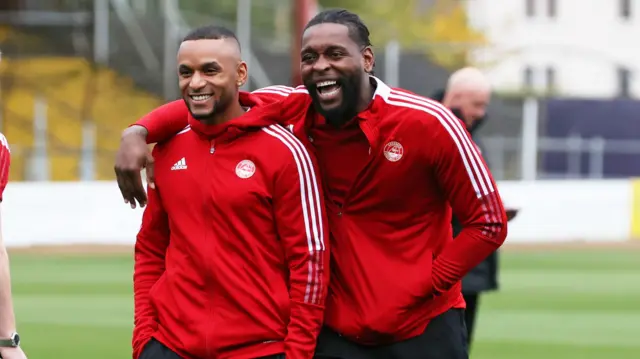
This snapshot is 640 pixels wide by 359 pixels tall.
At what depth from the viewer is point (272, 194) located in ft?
15.5

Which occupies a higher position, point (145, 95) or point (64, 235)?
point (145, 95)

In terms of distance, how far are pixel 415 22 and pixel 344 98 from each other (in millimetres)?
47454

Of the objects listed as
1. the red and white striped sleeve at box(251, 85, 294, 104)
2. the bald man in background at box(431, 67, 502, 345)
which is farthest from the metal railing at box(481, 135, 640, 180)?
the red and white striped sleeve at box(251, 85, 294, 104)

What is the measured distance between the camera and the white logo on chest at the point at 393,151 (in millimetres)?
4832

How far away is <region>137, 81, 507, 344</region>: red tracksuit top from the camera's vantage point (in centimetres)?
483

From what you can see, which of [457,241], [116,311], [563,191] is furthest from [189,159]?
[563,191]

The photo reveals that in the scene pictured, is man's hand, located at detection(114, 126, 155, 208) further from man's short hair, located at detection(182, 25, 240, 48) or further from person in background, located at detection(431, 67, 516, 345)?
person in background, located at detection(431, 67, 516, 345)

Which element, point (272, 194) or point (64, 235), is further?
point (64, 235)

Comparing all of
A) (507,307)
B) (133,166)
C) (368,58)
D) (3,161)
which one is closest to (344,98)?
(368,58)

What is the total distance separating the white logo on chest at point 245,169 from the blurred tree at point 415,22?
32.1 m

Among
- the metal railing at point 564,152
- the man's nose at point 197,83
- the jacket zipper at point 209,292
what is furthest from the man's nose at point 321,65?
the metal railing at point 564,152

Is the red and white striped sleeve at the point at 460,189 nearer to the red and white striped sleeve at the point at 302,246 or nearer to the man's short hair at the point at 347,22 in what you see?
the man's short hair at the point at 347,22

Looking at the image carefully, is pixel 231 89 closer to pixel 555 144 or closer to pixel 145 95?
pixel 145 95

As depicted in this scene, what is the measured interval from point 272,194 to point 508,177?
21.7m
